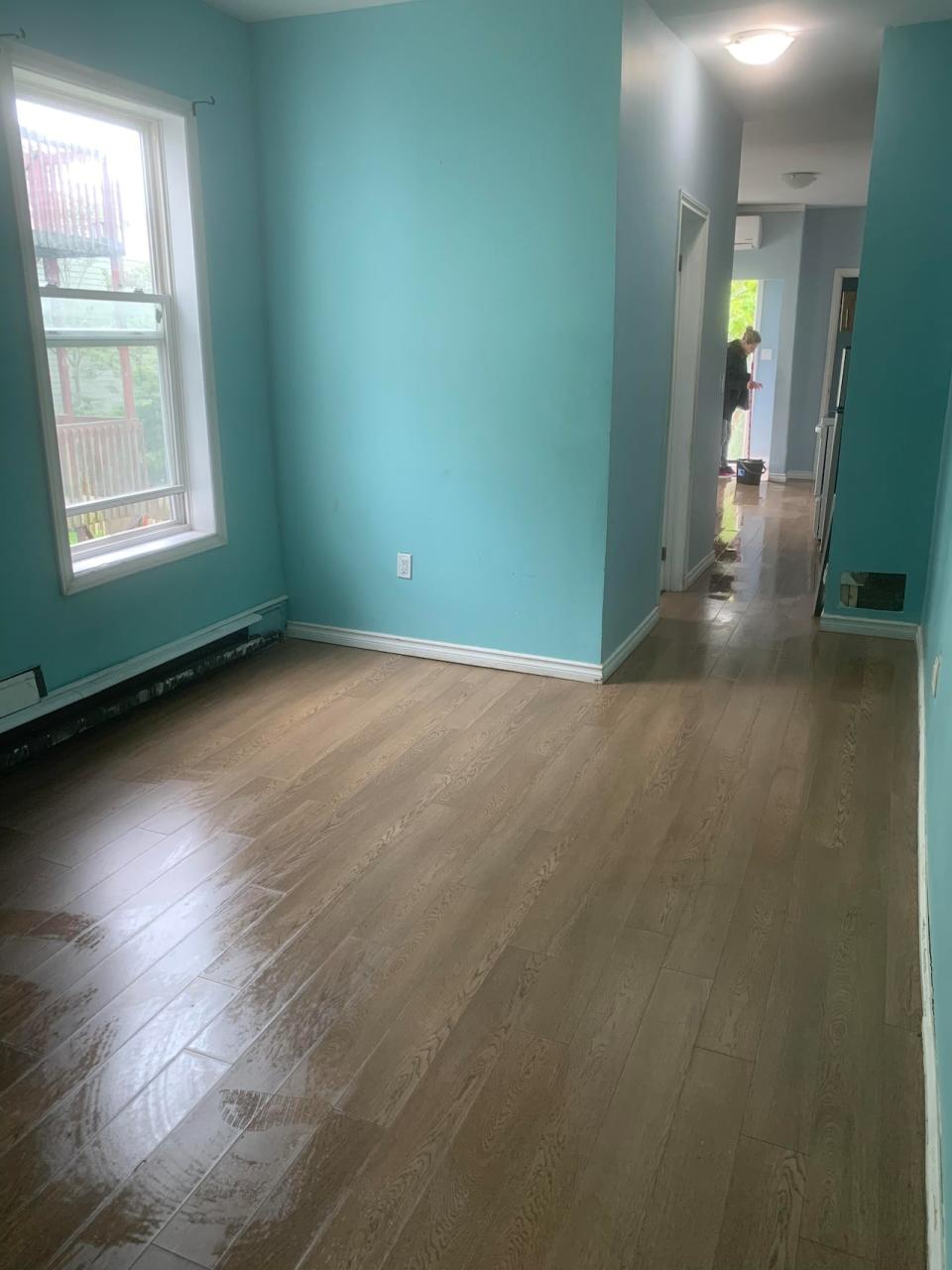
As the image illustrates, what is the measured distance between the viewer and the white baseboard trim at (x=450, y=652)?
4.13 meters

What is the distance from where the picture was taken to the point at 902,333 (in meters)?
4.38

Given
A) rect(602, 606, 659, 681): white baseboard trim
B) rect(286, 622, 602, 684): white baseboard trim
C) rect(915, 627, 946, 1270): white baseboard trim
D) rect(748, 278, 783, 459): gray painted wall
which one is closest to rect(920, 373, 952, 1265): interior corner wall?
rect(915, 627, 946, 1270): white baseboard trim

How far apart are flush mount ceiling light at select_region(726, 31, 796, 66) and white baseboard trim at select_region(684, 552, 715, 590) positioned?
2.61m

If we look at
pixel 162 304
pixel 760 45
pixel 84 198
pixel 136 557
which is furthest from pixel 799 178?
pixel 136 557

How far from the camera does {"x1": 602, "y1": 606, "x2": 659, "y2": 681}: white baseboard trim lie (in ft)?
13.7

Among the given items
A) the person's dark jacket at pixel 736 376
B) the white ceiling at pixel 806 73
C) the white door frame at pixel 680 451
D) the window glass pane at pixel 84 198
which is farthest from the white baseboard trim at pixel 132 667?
the person's dark jacket at pixel 736 376

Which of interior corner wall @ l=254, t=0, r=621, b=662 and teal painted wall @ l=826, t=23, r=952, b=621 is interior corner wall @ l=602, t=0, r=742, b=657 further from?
teal painted wall @ l=826, t=23, r=952, b=621

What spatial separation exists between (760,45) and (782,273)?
19.2 ft

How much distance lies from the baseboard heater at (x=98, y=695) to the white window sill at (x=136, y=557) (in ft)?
1.15

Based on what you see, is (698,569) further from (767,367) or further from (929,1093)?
(767,367)

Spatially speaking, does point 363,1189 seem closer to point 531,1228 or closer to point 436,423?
point 531,1228

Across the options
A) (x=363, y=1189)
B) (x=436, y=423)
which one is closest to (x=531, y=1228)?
(x=363, y=1189)

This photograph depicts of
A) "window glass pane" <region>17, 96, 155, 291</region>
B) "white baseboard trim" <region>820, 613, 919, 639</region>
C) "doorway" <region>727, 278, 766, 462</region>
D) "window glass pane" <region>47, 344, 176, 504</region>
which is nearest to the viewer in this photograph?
"window glass pane" <region>17, 96, 155, 291</region>

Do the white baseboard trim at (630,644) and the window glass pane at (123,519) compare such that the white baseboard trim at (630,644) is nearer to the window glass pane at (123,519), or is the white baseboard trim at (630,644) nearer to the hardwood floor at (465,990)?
the hardwood floor at (465,990)
